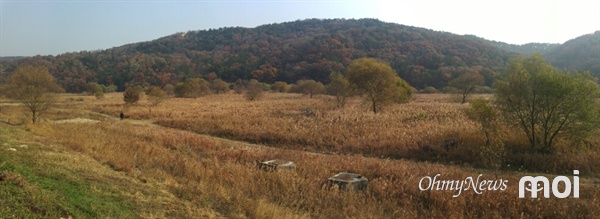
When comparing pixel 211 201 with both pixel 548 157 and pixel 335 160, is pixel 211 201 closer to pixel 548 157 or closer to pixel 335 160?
pixel 335 160

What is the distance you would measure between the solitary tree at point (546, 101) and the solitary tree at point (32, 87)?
96.3ft

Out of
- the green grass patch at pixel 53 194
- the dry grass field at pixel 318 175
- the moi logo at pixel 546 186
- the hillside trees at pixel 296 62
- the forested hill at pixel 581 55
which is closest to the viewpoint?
the green grass patch at pixel 53 194

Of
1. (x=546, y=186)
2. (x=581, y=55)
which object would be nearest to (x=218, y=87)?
(x=546, y=186)

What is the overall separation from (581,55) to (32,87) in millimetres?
118619

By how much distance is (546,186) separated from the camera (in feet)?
32.3

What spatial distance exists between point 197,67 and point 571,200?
139090 mm

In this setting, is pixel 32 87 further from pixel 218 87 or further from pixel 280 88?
pixel 280 88

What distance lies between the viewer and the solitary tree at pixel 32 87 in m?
25.0

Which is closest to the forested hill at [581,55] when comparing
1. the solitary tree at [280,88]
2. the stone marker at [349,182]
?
the solitary tree at [280,88]

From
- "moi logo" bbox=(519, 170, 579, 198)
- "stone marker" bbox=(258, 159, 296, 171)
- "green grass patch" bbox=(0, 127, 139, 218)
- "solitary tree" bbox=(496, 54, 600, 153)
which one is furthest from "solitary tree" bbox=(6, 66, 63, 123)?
"solitary tree" bbox=(496, 54, 600, 153)

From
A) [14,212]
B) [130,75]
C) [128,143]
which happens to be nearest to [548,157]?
[14,212]

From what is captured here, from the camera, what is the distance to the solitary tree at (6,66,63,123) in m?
25.0

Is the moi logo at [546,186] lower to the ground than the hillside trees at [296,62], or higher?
lower

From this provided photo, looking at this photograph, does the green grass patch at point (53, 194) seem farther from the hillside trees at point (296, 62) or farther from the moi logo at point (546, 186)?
the hillside trees at point (296, 62)
